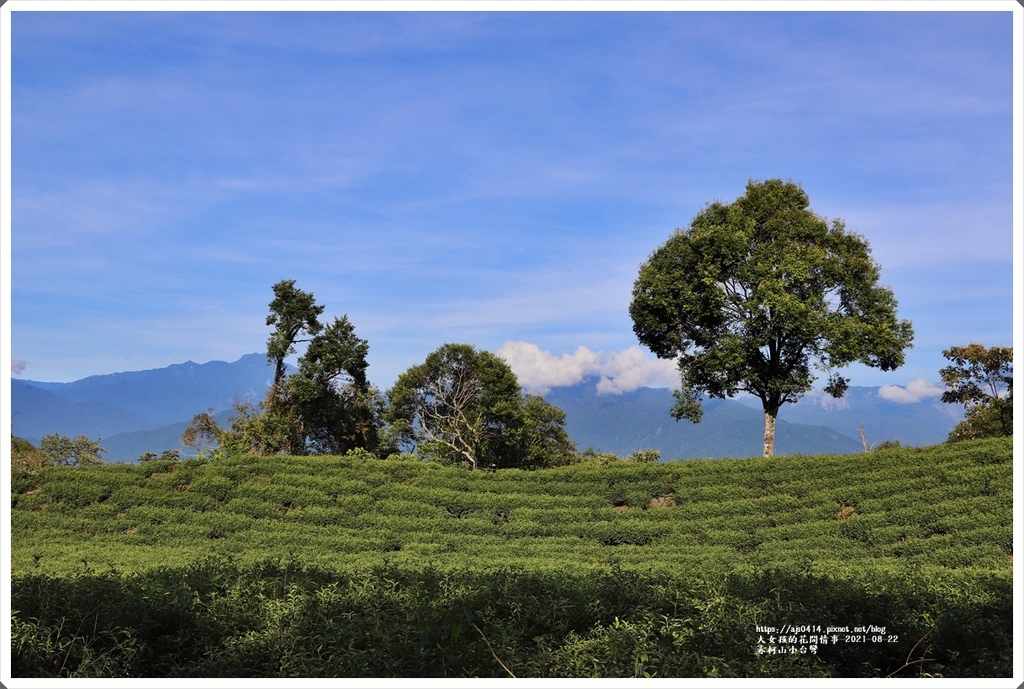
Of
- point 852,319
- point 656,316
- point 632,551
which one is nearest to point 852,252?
point 852,319

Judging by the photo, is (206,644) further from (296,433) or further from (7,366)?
(296,433)

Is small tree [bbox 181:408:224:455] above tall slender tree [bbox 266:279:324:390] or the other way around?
the other way around

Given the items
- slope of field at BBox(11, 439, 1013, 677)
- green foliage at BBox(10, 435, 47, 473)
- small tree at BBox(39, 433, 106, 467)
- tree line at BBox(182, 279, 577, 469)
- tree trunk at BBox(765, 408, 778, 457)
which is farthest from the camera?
tree line at BBox(182, 279, 577, 469)

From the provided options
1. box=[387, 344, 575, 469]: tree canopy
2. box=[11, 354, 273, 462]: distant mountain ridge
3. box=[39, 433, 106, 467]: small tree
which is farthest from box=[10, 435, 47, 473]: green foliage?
box=[11, 354, 273, 462]: distant mountain ridge

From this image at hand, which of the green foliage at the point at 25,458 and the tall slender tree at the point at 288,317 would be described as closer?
the green foliage at the point at 25,458

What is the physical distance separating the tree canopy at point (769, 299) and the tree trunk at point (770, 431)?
1.0 inches

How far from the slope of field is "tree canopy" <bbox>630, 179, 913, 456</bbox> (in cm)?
444

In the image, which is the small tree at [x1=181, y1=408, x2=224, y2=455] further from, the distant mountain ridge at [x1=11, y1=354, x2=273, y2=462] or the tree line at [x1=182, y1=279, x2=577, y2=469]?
the distant mountain ridge at [x1=11, y1=354, x2=273, y2=462]

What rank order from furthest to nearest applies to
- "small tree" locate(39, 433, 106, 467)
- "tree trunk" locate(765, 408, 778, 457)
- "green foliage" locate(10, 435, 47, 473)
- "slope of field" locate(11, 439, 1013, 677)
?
"small tree" locate(39, 433, 106, 467) → "tree trunk" locate(765, 408, 778, 457) → "green foliage" locate(10, 435, 47, 473) → "slope of field" locate(11, 439, 1013, 677)

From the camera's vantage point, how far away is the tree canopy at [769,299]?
60.6 ft

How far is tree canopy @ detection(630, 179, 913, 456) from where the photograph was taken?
18.5m

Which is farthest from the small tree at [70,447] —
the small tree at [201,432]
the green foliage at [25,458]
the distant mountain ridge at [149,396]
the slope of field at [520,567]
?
the distant mountain ridge at [149,396]

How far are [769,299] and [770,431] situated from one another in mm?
3367

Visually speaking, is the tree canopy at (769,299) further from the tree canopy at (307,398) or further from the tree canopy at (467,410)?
the tree canopy at (307,398)
